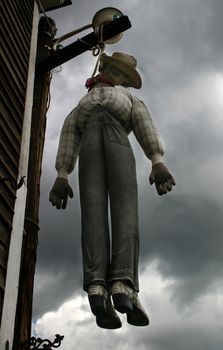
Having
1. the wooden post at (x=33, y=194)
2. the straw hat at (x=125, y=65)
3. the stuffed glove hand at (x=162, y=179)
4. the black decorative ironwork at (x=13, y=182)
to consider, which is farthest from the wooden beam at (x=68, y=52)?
the black decorative ironwork at (x=13, y=182)

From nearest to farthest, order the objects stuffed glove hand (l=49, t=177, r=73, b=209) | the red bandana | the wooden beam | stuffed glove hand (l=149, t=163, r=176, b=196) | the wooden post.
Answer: stuffed glove hand (l=149, t=163, r=176, b=196), stuffed glove hand (l=49, t=177, r=73, b=209), the wooden post, the red bandana, the wooden beam

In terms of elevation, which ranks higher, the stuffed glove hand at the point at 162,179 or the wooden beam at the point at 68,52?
the wooden beam at the point at 68,52

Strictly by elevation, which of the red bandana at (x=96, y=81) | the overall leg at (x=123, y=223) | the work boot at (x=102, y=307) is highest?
the red bandana at (x=96, y=81)

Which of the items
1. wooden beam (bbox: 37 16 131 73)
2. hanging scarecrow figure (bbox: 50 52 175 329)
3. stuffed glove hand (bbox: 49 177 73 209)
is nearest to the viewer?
hanging scarecrow figure (bbox: 50 52 175 329)

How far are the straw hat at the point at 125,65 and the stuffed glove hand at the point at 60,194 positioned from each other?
3.79 ft

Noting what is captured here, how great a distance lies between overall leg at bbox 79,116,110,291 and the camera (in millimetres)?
3385

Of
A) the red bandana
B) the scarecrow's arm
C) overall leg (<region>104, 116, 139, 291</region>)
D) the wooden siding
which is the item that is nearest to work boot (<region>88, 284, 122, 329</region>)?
overall leg (<region>104, 116, 139, 291</region>)

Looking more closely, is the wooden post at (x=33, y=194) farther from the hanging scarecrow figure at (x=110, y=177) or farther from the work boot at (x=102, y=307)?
the work boot at (x=102, y=307)

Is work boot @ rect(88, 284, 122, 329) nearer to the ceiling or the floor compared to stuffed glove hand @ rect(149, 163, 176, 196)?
nearer to the floor

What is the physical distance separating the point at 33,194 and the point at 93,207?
46.2 inches

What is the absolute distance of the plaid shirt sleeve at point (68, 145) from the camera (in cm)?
416

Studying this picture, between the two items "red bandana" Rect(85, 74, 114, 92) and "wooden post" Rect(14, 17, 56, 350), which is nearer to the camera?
"wooden post" Rect(14, 17, 56, 350)

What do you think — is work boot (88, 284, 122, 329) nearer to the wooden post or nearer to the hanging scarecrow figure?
the hanging scarecrow figure

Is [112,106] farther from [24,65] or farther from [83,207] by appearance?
[24,65]
